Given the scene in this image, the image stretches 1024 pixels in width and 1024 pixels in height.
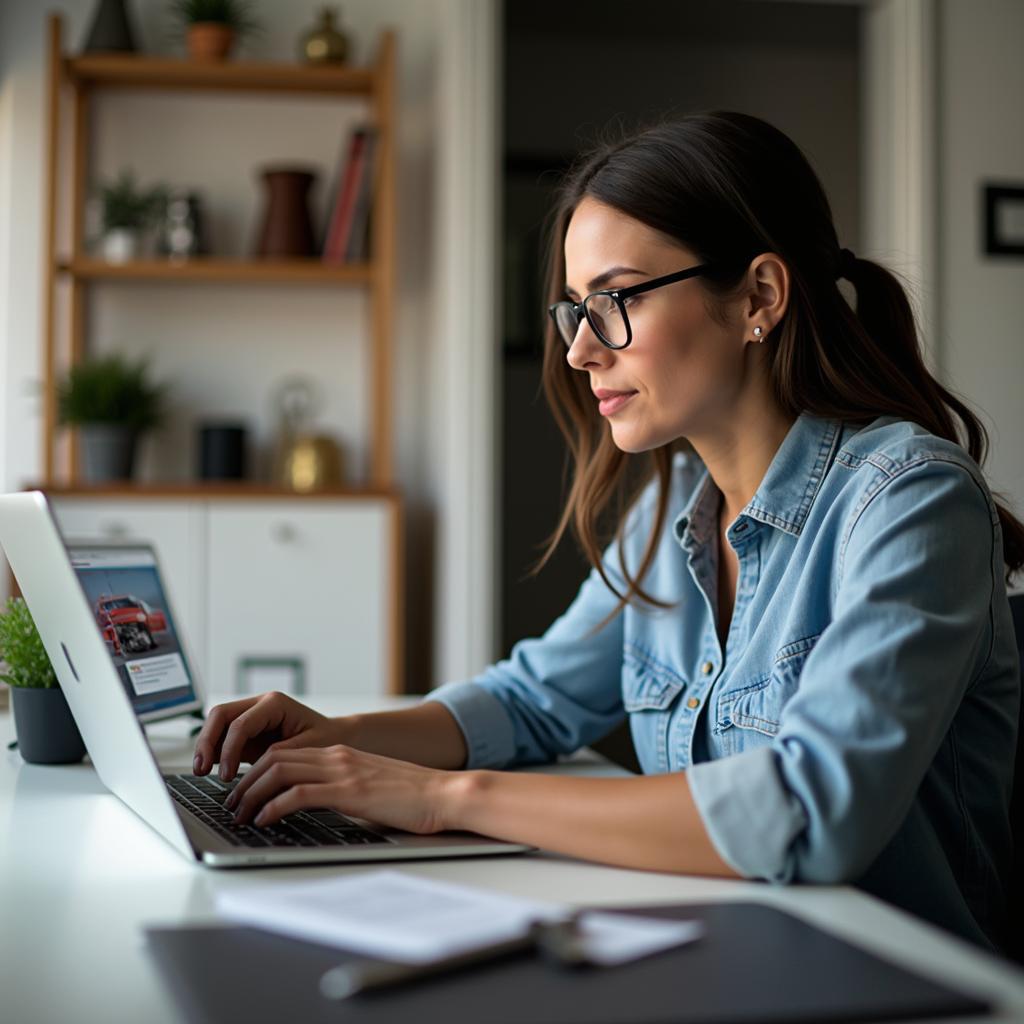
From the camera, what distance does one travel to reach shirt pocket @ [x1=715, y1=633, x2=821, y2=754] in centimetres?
113

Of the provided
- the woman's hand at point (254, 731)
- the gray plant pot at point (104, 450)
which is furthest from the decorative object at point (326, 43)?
the woman's hand at point (254, 731)

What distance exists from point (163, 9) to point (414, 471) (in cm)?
139

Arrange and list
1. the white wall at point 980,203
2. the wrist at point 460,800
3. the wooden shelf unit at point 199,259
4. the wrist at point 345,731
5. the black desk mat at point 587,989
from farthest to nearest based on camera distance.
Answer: the white wall at point 980,203
the wooden shelf unit at point 199,259
the wrist at point 345,731
the wrist at point 460,800
the black desk mat at point 587,989

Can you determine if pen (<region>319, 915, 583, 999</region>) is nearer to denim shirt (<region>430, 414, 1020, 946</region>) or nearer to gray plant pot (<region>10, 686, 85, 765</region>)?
denim shirt (<region>430, 414, 1020, 946</region>)

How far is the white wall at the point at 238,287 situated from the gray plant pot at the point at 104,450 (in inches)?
10.9

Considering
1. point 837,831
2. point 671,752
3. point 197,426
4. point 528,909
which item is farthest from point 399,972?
point 197,426

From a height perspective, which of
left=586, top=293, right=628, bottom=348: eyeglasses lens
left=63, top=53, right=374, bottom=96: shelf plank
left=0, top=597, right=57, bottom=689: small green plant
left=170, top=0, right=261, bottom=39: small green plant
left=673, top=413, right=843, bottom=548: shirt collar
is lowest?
left=0, top=597, right=57, bottom=689: small green plant

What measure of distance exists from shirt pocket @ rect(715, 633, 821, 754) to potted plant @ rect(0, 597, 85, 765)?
2.06 ft

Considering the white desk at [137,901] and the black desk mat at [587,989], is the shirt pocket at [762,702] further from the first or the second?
the black desk mat at [587,989]

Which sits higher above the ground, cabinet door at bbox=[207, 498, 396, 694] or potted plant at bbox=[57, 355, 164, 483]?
potted plant at bbox=[57, 355, 164, 483]

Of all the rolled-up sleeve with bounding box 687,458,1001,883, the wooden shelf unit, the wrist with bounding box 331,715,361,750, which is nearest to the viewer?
the rolled-up sleeve with bounding box 687,458,1001,883

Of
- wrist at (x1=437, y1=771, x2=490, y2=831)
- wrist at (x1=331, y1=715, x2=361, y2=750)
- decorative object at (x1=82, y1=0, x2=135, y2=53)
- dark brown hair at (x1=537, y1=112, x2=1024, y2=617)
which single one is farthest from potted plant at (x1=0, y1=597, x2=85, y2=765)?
→ decorative object at (x1=82, y1=0, x2=135, y2=53)

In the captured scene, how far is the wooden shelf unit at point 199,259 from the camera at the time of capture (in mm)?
3225

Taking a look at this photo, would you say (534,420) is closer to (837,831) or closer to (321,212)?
(321,212)
